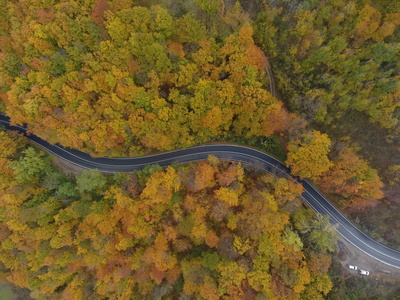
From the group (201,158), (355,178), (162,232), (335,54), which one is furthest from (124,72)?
(355,178)

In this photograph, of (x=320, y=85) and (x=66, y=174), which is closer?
(x=320, y=85)

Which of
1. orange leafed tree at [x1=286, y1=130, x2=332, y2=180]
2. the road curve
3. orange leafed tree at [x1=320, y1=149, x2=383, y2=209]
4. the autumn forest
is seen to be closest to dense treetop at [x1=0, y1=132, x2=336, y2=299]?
the autumn forest

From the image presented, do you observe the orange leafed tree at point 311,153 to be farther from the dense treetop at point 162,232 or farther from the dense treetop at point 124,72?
the dense treetop at point 124,72

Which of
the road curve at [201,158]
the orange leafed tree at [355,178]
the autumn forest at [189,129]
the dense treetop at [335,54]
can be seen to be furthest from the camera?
the road curve at [201,158]

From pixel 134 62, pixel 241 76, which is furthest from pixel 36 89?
pixel 241 76

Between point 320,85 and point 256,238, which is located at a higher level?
point 320,85

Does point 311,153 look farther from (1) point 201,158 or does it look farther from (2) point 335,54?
(1) point 201,158

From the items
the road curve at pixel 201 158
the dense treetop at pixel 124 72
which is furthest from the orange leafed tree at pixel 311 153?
the road curve at pixel 201 158

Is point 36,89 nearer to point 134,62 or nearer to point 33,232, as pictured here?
point 134,62
